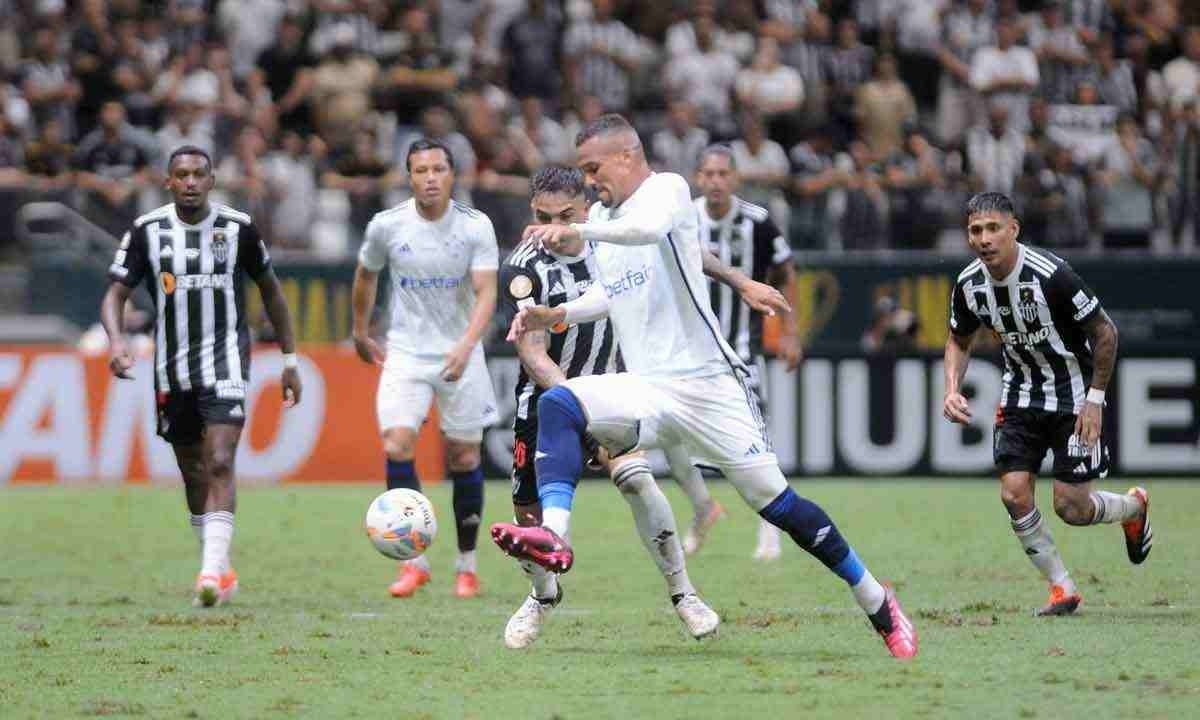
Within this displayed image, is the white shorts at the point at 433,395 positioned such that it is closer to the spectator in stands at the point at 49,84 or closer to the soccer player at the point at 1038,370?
the soccer player at the point at 1038,370

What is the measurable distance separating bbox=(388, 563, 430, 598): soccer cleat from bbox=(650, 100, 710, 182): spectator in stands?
34.1 ft

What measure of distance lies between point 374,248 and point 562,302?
68.1 inches

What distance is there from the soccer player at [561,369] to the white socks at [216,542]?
167cm

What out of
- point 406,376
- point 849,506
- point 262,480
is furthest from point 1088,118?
point 406,376

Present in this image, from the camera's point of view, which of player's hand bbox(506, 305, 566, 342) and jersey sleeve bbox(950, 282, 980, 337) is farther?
jersey sleeve bbox(950, 282, 980, 337)

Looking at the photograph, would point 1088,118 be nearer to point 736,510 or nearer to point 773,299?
point 736,510

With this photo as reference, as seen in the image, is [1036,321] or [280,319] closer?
[1036,321]

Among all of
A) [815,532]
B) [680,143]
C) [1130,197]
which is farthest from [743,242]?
[1130,197]

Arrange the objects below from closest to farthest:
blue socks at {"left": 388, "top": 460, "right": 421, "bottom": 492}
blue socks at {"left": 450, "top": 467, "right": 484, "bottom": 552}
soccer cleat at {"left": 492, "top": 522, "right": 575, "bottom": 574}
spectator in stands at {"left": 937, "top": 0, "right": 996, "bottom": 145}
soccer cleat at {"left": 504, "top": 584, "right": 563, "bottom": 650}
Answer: soccer cleat at {"left": 492, "top": 522, "right": 575, "bottom": 574} < soccer cleat at {"left": 504, "top": 584, "right": 563, "bottom": 650} < blue socks at {"left": 388, "top": 460, "right": 421, "bottom": 492} < blue socks at {"left": 450, "top": 467, "right": 484, "bottom": 552} < spectator in stands at {"left": 937, "top": 0, "right": 996, "bottom": 145}

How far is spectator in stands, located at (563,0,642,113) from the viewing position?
23.2 meters

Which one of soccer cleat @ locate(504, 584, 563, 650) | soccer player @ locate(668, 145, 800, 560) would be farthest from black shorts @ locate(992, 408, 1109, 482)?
soccer player @ locate(668, 145, 800, 560)

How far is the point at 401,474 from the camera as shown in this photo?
37.8 feet

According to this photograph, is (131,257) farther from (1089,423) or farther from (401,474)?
(1089,423)

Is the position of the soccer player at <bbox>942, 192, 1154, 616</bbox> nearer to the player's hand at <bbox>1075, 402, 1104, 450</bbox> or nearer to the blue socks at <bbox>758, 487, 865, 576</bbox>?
the player's hand at <bbox>1075, 402, 1104, 450</bbox>
